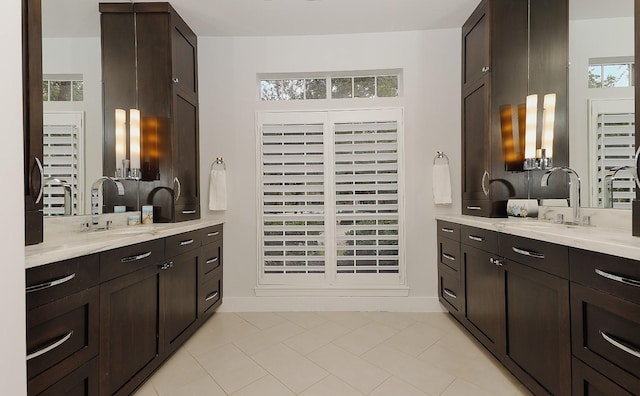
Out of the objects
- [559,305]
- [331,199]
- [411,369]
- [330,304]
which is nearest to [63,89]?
[331,199]

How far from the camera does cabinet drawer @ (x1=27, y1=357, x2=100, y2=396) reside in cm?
98

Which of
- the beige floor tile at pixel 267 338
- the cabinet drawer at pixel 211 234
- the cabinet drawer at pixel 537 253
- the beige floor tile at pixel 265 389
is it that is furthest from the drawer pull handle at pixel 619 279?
the cabinet drawer at pixel 211 234

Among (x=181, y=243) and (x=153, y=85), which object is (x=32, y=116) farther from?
(x=153, y=85)

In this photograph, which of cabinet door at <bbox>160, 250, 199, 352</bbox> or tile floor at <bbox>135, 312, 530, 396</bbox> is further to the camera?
cabinet door at <bbox>160, 250, 199, 352</bbox>

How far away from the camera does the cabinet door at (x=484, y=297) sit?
1.69 meters

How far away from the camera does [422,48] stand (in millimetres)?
2779

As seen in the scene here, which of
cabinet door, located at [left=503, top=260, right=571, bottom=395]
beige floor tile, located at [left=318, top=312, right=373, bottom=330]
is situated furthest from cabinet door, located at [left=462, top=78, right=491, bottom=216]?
beige floor tile, located at [left=318, top=312, right=373, bottom=330]

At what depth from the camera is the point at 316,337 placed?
2.23 meters

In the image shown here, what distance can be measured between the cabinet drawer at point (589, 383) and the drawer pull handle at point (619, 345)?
0.14 metres

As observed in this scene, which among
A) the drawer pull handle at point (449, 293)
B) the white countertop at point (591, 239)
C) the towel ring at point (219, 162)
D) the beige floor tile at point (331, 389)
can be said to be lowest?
the beige floor tile at point (331, 389)

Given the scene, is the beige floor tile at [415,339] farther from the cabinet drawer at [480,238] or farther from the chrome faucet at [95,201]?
the chrome faucet at [95,201]

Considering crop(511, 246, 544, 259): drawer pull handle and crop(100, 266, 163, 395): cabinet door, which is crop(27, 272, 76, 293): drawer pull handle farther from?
crop(511, 246, 544, 259): drawer pull handle

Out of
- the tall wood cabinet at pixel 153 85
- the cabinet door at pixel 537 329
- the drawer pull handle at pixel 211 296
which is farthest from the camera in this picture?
the drawer pull handle at pixel 211 296

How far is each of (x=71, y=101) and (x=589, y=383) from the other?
3.03 meters
